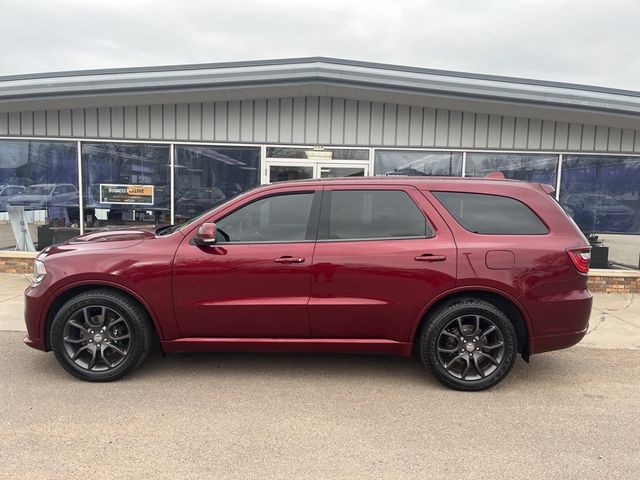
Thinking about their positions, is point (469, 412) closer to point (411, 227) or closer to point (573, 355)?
point (411, 227)

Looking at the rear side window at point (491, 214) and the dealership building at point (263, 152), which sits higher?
the dealership building at point (263, 152)

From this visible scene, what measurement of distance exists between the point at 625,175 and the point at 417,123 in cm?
400

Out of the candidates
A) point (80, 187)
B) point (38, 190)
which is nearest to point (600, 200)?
point (80, 187)

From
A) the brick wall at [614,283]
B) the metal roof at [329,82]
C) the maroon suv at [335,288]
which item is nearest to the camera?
the maroon suv at [335,288]

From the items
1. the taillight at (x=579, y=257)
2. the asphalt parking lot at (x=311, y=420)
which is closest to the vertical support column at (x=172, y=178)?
the asphalt parking lot at (x=311, y=420)

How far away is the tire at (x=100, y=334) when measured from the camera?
393 centimetres

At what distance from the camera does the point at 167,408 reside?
356cm

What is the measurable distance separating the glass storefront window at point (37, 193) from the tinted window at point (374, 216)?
22.3 feet

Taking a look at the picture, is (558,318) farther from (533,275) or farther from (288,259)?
(288,259)

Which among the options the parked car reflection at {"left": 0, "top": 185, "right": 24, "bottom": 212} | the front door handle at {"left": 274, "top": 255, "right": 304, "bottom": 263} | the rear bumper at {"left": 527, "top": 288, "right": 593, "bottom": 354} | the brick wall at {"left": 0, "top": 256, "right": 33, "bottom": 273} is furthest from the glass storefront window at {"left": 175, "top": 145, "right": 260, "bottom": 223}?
the rear bumper at {"left": 527, "top": 288, "right": 593, "bottom": 354}

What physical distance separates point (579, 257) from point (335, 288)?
2019 mm

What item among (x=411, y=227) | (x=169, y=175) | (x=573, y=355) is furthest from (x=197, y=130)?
(x=573, y=355)

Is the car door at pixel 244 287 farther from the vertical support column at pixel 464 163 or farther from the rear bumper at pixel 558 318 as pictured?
the vertical support column at pixel 464 163

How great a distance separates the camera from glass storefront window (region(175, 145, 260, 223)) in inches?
346
